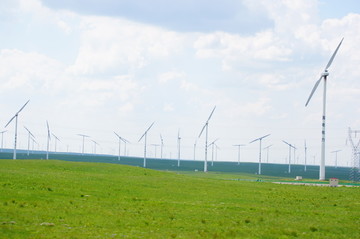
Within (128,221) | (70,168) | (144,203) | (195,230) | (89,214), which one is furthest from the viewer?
(70,168)

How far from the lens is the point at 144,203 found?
36500mm

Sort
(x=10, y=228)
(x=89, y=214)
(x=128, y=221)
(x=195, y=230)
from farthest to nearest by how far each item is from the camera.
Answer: (x=89, y=214) < (x=128, y=221) < (x=195, y=230) < (x=10, y=228)

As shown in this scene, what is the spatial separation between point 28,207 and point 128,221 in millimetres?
6600

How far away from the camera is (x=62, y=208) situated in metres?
31.0

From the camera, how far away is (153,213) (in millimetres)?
31281

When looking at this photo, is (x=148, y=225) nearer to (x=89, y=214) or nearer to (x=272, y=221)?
(x=89, y=214)

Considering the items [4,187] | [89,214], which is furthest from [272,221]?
[4,187]

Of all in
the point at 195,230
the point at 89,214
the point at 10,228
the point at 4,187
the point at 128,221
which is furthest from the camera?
the point at 4,187

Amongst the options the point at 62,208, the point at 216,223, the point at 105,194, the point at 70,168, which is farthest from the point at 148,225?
the point at 70,168

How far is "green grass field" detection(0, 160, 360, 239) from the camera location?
24609 mm

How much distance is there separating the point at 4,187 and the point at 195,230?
19329 millimetres

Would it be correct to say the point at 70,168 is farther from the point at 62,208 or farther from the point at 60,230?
the point at 60,230

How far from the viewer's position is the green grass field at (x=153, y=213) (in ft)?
80.7

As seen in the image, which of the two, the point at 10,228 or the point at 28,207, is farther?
the point at 28,207
